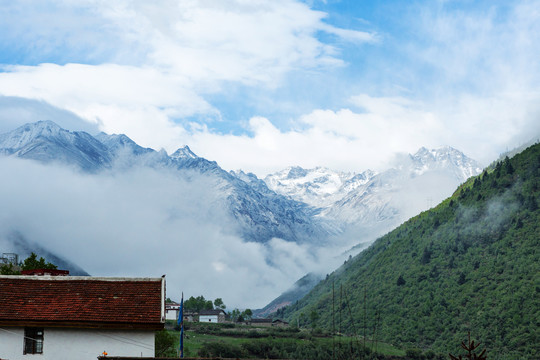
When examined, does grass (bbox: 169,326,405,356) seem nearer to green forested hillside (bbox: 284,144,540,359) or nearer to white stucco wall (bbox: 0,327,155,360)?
green forested hillside (bbox: 284,144,540,359)

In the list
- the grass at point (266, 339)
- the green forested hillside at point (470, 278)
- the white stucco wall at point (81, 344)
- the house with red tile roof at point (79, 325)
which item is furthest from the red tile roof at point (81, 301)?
the green forested hillside at point (470, 278)

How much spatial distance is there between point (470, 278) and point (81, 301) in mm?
133533

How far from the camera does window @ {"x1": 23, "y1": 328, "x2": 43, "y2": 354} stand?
2838cm

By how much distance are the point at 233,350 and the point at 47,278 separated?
77.4 meters

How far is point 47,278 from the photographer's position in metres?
30.4

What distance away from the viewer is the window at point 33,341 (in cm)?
2838

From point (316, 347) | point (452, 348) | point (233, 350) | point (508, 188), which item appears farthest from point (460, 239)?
point (233, 350)

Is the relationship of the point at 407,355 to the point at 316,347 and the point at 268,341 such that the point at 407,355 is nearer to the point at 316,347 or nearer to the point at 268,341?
the point at 316,347

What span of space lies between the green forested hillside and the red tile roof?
92.9m

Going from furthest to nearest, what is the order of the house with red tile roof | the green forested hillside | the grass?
1. the green forested hillside
2. the grass
3. the house with red tile roof

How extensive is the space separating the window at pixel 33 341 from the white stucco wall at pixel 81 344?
0.55ft

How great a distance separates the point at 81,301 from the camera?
→ 29078mm

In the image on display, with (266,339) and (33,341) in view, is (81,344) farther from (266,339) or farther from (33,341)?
(266,339)

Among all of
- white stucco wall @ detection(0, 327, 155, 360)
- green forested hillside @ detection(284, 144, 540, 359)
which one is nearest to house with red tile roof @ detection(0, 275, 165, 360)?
white stucco wall @ detection(0, 327, 155, 360)
